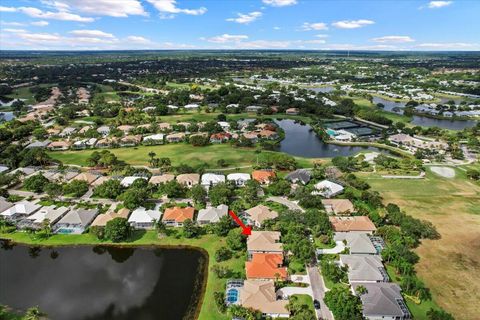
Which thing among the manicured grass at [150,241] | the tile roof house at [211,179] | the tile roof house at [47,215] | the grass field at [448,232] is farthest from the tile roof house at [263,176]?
the tile roof house at [47,215]

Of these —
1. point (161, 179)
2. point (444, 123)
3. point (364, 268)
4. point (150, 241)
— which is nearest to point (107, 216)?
point (150, 241)

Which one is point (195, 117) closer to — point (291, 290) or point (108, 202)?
point (108, 202)

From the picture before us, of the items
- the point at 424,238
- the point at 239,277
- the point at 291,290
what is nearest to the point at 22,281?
the point at 239,277

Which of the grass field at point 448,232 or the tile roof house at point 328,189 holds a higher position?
the tile roof house at point 328,189

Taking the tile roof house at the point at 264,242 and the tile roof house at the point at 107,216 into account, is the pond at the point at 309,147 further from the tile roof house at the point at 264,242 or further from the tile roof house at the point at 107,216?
the tile roof house at the point at 107,216

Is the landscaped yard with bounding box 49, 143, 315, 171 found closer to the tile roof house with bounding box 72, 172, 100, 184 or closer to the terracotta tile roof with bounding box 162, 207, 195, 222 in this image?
the tile roof house with bounding box 72, 172, 100, 184

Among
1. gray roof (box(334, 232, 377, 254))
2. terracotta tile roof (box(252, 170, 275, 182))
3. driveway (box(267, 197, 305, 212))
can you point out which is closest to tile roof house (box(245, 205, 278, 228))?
driveway (box(267, 197, 305, 212))

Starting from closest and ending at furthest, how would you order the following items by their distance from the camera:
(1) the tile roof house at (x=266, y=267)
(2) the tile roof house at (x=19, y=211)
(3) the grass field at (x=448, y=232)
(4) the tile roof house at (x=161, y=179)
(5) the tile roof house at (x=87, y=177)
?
(3) the grass field at (x=448, y=232) → (1) the tile roof house at (x=266, y=267) → (2) the tile roof house at (x=19, y=211) → (4) the tile roof house at (x=161, y=179) → (5) the tile roof house at (x=87, y=177)
